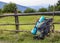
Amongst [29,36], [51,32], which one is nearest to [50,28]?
[51,32]

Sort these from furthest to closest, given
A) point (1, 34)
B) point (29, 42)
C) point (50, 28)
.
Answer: point (1, 34) → point (50, 28) → point (29, 42)

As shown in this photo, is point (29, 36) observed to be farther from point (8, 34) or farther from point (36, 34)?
point (8, 34)

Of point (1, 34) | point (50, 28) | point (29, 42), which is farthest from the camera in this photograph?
point (1, 34)

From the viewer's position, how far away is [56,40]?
6.70 m

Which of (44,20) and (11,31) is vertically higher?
(44,20)

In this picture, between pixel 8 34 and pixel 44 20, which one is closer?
pixel 44 20

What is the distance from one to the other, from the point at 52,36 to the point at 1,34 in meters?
2.16

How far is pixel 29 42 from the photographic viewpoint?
6.62 meters

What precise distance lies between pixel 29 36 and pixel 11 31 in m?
1.11

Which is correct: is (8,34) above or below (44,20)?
below

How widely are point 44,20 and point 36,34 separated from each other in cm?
51

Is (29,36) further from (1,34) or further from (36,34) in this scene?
(1,34)

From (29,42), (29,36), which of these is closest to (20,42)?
(29,42)

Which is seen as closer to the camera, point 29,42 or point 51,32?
point 29,42
